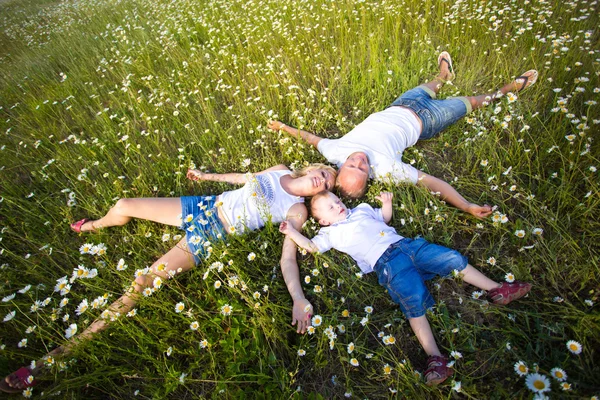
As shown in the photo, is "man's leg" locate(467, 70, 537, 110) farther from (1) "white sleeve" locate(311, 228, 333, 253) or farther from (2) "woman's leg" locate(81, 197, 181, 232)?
(2) "woman's leg" locate(81, 197, 181, 232)

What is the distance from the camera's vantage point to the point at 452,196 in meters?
2.90

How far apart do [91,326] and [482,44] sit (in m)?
5.41

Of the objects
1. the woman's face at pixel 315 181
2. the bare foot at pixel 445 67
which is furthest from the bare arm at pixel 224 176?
the bare foot at pixel 445 67

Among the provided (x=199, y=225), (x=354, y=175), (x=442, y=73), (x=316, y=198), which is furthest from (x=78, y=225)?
(x=442, y=73)

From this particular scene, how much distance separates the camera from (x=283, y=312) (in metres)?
2.40

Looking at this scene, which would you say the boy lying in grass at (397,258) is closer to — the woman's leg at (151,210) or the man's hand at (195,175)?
the woman's leg at (151,210)

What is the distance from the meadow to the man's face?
7.5 inches

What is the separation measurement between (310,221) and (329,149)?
3.31ft

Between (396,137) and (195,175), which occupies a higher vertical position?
(195,175)

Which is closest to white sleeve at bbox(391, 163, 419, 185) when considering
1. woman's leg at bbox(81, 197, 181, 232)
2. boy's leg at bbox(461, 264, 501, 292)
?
boy's leg at bbox(461, 264, 501, 292)

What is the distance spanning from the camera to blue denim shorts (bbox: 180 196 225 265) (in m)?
2.61

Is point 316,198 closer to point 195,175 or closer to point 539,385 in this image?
point 195,175

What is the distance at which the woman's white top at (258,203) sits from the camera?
2.98m

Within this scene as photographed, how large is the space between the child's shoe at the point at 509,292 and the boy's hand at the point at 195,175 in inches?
113
